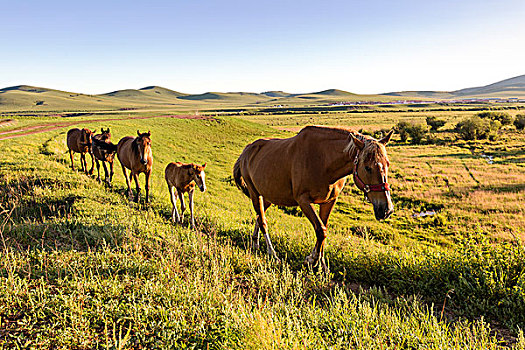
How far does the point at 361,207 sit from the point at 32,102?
253773 mm

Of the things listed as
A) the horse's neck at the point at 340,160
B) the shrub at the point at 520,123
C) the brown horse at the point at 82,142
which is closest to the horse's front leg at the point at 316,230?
the horse's neck at the point at 340,160

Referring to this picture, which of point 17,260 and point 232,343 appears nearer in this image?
point 232,343

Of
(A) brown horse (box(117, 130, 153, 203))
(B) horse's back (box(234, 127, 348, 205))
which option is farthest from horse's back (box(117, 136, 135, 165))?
(B) horse's back (box(234, 127, 348, 205))

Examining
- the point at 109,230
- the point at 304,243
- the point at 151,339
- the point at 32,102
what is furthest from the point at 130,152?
the point at 32,102

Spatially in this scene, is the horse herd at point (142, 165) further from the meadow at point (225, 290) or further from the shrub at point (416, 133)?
the shrub at point (416, 133)

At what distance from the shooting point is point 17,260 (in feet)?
Result: 13.9

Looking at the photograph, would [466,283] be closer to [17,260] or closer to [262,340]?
[262,340]

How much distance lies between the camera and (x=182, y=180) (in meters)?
9.52

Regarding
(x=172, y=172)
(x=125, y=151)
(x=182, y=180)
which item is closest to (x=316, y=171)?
(x=182, y=180)

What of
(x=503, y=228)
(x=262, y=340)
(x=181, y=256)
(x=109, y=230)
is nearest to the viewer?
(x=262, y=340)

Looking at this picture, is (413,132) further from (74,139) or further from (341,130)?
(341,130)

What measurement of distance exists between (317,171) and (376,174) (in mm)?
1287

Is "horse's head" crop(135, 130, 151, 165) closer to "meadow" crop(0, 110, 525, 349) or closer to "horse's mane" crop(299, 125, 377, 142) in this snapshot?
"meadow" crop(0, 110, 525, 349)

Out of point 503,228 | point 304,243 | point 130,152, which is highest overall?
point 130,152
